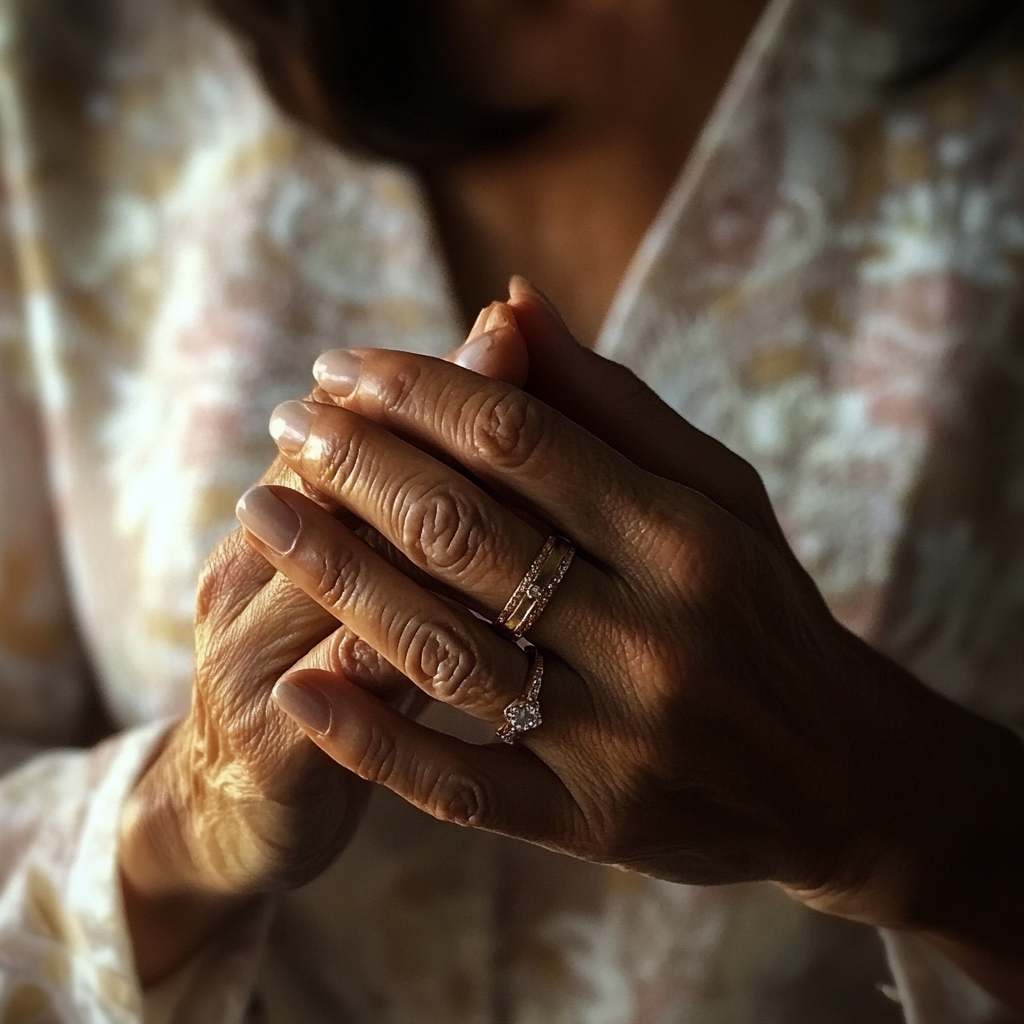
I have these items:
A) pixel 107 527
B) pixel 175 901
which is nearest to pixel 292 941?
pixel 175 901

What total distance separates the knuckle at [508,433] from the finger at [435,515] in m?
0.02

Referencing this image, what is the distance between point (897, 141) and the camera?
69 cm

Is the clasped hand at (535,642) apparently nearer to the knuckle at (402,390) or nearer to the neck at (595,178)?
the knuckle at (402,390)

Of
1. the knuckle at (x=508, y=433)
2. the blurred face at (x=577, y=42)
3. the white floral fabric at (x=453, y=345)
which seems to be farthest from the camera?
the blurred face at (x=577, y=42)

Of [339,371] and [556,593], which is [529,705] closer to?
[556,593]

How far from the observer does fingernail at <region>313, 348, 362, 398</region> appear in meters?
0.40

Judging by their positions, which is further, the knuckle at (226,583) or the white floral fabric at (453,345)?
the white floral fabric at (453,345)

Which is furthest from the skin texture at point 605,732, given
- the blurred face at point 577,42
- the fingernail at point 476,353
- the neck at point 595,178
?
the blurred face at point 577,42

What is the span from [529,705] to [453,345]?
298 millimetres

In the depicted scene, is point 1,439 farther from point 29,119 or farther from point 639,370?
point 639,370

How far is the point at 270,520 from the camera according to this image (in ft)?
1.29

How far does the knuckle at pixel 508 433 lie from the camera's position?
38 cm

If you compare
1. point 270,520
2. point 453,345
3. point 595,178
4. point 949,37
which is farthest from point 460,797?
point 949,37

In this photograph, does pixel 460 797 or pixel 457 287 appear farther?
pixel 457 287
